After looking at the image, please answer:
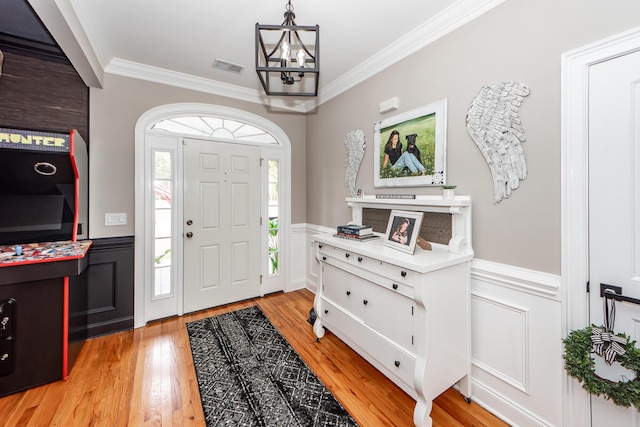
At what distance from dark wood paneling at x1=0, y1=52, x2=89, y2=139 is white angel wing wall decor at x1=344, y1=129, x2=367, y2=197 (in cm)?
258

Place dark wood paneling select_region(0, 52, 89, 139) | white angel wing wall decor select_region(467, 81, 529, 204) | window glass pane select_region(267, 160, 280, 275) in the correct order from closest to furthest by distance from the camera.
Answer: white angel wing wall decor select_region(467, 81, 529, 204) < dark wood paneling select_region(0, 52, 89, 139) < window glass pane select_region(267, 160, 280, 275)

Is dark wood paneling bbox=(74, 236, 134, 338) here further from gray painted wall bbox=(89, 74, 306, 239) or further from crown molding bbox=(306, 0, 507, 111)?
crown molding bbox=(306, 0, 507, 111)

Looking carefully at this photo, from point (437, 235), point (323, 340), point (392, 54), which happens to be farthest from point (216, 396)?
point (392, 54)

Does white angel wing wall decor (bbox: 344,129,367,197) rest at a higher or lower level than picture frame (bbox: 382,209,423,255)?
higher

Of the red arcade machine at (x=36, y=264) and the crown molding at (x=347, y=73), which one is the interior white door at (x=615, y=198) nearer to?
the crown molding at (x=347, y=73)

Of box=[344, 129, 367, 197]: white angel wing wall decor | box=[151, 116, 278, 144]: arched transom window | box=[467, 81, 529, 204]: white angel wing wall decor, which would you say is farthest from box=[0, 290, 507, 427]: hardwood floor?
box=[151, 116, 278, 144]: arched transom window

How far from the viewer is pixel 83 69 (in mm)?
2260

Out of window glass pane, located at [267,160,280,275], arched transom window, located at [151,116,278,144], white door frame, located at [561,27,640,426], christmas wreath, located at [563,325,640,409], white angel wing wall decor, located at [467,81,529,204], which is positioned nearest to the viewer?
christmas wreath, located at [563,325,640,409]

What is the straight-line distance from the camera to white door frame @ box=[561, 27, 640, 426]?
4.46 ft

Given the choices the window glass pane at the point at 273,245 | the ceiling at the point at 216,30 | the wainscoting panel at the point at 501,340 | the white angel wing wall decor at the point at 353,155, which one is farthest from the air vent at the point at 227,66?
the wainscoting panel at the point at 501,340

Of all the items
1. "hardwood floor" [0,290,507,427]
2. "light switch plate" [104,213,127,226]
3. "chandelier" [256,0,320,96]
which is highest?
"chandelier" [256,0,320,96]

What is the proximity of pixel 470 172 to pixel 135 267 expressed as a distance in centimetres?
323

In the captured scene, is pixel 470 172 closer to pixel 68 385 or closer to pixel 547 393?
pixel 547 393

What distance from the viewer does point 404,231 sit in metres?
1.94
